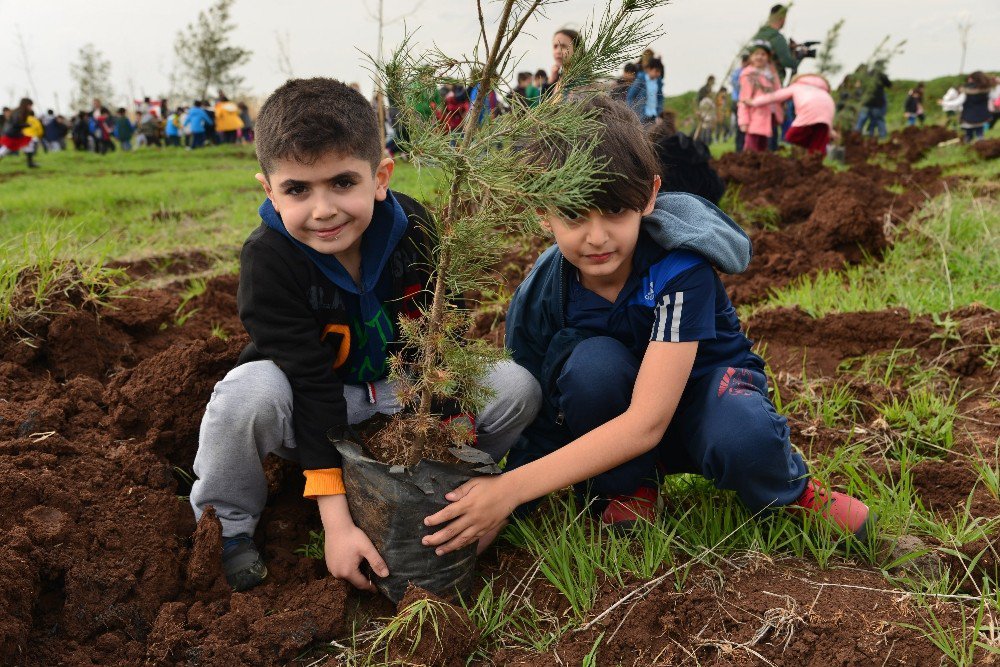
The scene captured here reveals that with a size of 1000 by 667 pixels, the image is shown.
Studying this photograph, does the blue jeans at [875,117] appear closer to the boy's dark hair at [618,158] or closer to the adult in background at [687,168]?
the adult in background at [687,168]

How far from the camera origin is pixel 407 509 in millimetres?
1690

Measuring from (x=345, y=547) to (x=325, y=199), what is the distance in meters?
0.85

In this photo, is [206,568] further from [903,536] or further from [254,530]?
[903,536]

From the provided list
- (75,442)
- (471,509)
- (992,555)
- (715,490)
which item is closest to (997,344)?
(992,555)

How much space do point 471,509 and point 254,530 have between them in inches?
26.4

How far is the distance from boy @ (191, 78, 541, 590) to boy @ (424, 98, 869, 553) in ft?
0.95

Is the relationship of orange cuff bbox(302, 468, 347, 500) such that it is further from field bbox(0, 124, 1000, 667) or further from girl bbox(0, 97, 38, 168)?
girl bbox(0, 97, 38, 168)

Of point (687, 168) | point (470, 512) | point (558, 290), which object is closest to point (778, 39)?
point (687, 168)

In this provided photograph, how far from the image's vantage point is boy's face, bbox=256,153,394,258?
71.2 inches

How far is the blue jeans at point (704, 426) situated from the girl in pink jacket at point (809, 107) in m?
7.00

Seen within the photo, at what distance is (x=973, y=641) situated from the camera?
1384 mm

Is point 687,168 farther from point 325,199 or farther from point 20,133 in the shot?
point 20,133

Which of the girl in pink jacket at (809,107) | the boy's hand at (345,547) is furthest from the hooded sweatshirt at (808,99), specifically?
the boy's hand at (345,547)

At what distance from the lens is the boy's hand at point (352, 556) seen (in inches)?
69.5
